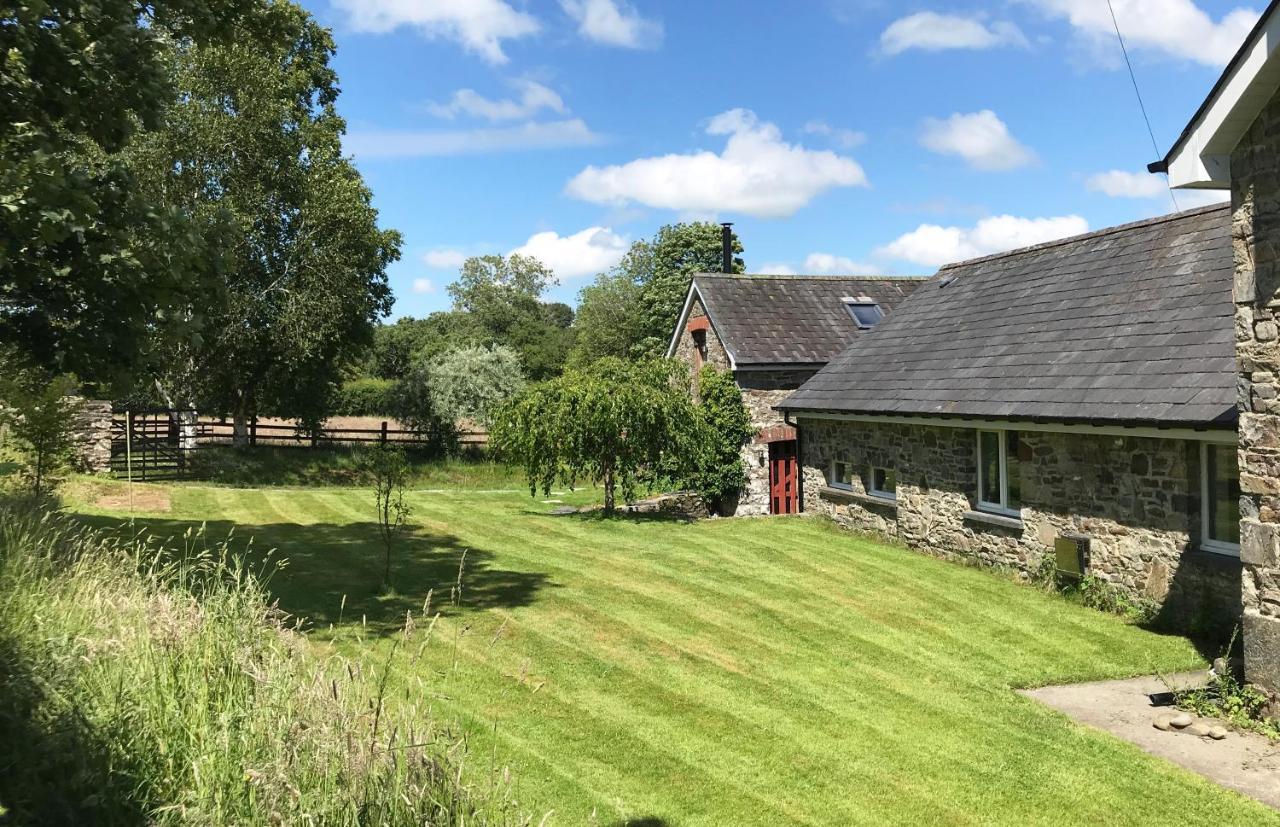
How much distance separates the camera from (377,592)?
11156 mm

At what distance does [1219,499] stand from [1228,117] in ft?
15.4

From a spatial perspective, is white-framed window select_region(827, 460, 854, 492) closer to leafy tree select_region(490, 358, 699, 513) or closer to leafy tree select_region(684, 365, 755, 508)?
leafy tree select_region(490, 358, 699, 513)

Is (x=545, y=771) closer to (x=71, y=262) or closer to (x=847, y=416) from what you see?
(x=71, y=262)

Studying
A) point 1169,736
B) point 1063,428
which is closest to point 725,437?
point 1063,428

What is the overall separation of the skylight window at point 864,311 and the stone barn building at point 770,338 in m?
0.03

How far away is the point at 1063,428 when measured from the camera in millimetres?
11844

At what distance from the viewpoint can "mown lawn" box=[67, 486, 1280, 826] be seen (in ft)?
19.5

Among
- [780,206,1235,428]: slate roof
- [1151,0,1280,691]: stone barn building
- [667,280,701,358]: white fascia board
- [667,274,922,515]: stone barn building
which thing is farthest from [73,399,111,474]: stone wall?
[1151,0,1280,691]: stone barn building

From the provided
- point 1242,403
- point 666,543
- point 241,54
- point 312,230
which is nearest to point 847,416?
point 666,543

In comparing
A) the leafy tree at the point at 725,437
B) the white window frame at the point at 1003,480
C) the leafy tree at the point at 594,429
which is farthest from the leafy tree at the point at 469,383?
the white window frame at the point at 1003,480

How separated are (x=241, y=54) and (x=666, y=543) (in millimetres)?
21522

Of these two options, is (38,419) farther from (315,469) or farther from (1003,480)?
(315,469)

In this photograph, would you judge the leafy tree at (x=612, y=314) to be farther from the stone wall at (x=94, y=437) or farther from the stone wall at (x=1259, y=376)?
the stone wall at (x=1259, y=376)

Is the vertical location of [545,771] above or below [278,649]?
below
